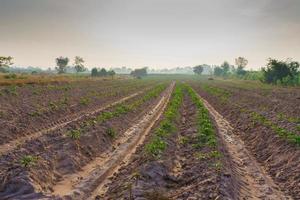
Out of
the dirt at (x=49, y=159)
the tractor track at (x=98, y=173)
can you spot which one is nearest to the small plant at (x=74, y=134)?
the dirt at (x=49, y=159)

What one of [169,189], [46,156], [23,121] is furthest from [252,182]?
[23,121]

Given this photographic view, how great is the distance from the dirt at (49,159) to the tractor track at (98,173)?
0.31 m

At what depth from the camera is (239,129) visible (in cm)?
2070

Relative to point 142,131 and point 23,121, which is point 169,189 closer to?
point 142,131

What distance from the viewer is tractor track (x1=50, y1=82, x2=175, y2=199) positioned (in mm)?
10062

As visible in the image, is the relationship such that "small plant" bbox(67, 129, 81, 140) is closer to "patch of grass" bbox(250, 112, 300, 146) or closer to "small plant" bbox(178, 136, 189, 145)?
"small plant" bbox(178, 136, 189, 145)

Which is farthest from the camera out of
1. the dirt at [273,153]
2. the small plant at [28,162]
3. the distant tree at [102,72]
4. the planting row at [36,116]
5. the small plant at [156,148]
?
the distant tree at [102,72]

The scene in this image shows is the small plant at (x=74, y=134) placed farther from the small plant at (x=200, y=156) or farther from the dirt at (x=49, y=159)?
the small plant at (x=200, y=156)

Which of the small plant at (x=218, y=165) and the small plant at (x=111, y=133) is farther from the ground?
the small plant at (x=218, y=165)

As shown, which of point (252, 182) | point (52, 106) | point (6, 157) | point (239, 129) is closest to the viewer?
point (252, 182)

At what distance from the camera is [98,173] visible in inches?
467

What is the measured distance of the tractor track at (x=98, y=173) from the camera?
1006cm

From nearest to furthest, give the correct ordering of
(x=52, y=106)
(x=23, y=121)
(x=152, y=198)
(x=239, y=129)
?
1. (x=152, y=198)
2. (x=23, y=121)
3. (x=239, y=129)
4. (x=52, y=106)

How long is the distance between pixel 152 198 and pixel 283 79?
214 ft
